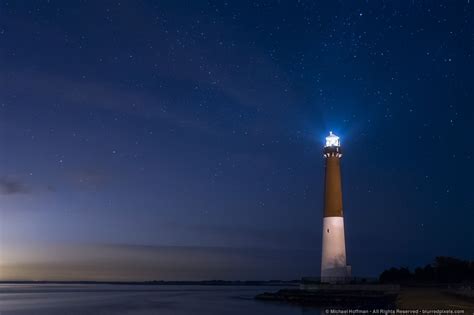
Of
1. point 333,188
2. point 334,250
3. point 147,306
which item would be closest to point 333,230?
point 334,250

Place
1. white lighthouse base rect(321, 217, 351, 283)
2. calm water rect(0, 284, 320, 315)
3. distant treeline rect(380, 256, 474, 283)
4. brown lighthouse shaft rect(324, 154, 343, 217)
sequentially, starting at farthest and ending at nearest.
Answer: distant treeline rect(380, 256, 474, 283), calm water rect(0, 284, 320, 315), brown lighthouse shaft rect(324, 154, 343, 217), white lighthouse base rect(321, 217, 351, 283)

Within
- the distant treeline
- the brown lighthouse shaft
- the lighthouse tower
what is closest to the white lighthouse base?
the lighthouse tower

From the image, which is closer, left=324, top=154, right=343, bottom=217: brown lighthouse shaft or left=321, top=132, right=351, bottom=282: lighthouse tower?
left=321, top=132, right=351, bottom=282: lighthouse tower

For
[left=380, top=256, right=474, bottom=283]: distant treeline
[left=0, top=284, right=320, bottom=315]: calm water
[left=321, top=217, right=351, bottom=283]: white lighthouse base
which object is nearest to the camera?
[left=321, top=217, right=351, bottom=283]: white lighthouse base

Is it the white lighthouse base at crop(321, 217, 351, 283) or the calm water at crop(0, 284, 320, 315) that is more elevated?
the white lighthouse base at crop(321, 217, 351, 283)

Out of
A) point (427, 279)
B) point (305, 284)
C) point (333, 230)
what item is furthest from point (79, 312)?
point (427, 279)

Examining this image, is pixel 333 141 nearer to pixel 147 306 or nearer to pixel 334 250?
pixel 334 250

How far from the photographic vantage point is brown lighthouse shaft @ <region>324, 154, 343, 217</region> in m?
40.7

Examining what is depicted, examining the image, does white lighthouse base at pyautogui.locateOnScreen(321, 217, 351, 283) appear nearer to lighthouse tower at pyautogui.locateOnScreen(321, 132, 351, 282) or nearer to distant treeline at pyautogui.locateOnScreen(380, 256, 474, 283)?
lighthouse tower at pyautogui.locateOnScreen(321, 132, 351, 282)

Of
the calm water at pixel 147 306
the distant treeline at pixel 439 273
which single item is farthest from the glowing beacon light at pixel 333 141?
the distant treeline at pixel 439 273

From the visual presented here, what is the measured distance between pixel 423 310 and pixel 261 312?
19.5 meters

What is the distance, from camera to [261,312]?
43750 millimetres

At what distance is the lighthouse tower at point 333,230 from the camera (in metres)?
40.5

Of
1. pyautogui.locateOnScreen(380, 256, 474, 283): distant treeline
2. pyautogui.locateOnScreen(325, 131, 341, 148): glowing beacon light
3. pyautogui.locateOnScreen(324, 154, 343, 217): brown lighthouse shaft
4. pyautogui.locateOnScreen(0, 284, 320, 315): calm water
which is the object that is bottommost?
pyautogui.locateOnScreen(0, 284, 320, 315): calm water
